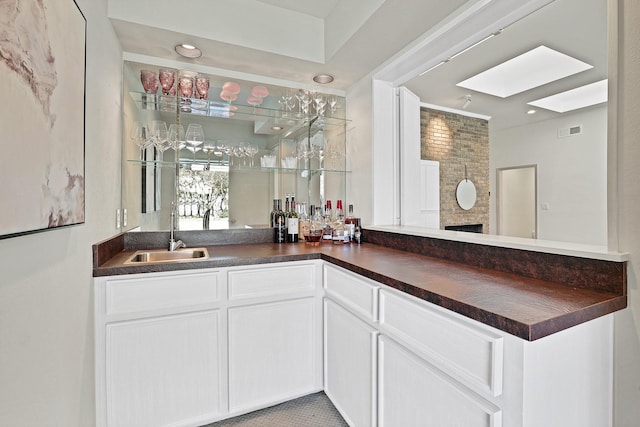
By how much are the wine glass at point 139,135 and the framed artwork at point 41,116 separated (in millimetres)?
813

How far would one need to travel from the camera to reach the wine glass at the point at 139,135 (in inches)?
74.4

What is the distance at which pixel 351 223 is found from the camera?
245cm

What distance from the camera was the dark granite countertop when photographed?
81cm

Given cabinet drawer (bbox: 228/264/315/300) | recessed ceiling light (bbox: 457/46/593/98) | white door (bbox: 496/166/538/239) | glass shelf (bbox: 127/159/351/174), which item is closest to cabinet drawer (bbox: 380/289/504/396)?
cabinet drawer (bbox: 228/264/315/300)

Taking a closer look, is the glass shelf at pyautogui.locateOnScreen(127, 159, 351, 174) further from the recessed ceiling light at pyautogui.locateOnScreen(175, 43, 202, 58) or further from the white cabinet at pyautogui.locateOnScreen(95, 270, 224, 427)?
the white cabinet at pyautogui.locateOnScreen(95, 270, 224, 427)

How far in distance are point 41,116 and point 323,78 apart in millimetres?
2034

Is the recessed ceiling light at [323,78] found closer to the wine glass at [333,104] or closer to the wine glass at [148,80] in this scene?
the wine glass at [333,104]

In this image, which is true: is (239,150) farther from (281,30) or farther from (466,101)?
(466,101)

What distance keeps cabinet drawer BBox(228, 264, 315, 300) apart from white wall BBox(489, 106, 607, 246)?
3351mm

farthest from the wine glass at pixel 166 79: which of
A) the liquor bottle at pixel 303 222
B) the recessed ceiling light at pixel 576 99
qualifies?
the recessed ceiling light at pixel 576 99

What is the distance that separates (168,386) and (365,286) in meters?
1.15

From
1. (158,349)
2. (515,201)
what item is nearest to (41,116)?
(158,349)

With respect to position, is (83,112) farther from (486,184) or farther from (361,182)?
(486,184)

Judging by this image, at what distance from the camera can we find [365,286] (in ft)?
4.62
